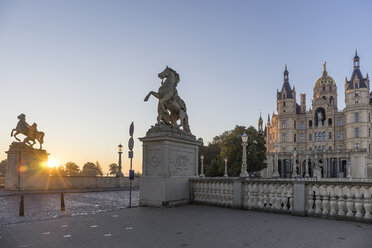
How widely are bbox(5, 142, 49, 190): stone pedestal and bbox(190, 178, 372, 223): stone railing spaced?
17000 millimetres

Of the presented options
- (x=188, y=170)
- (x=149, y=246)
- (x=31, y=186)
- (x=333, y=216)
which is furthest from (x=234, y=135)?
(x=149, y=246)

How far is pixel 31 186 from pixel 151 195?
16.2 metres

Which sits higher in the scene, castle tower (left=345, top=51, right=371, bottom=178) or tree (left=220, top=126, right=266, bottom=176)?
castle tower (left=345, top=51, right=371, bottom=178)

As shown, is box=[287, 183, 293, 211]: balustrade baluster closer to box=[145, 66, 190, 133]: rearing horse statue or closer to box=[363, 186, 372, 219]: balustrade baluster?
box=[363, 186, 372, 219]: balustrade baluster

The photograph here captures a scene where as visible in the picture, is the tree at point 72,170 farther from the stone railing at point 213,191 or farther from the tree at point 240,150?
Answer: the tree at point 240,150

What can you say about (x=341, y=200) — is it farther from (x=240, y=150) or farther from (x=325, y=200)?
(x=240, y=150)

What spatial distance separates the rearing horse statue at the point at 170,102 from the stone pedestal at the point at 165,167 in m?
0.68

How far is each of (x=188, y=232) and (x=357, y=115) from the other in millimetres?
98799

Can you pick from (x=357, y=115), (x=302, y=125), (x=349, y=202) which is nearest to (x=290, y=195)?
(x=349, y=202)

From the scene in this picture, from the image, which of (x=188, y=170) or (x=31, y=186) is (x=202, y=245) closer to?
(x=188, y=170)

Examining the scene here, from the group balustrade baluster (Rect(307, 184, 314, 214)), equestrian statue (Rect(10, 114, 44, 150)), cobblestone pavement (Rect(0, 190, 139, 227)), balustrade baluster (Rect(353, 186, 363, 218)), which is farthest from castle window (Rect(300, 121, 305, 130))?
balustrade baluster (Rect(353, 186, 363, 218))

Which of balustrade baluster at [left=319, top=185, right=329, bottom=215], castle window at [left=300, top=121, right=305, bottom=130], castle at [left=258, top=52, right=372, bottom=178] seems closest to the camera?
balustrade baluster at [left=319, top=185, right=329, bottom=215]

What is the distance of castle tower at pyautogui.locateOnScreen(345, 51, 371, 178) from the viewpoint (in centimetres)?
8725

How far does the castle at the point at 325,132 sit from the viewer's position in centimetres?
8629
